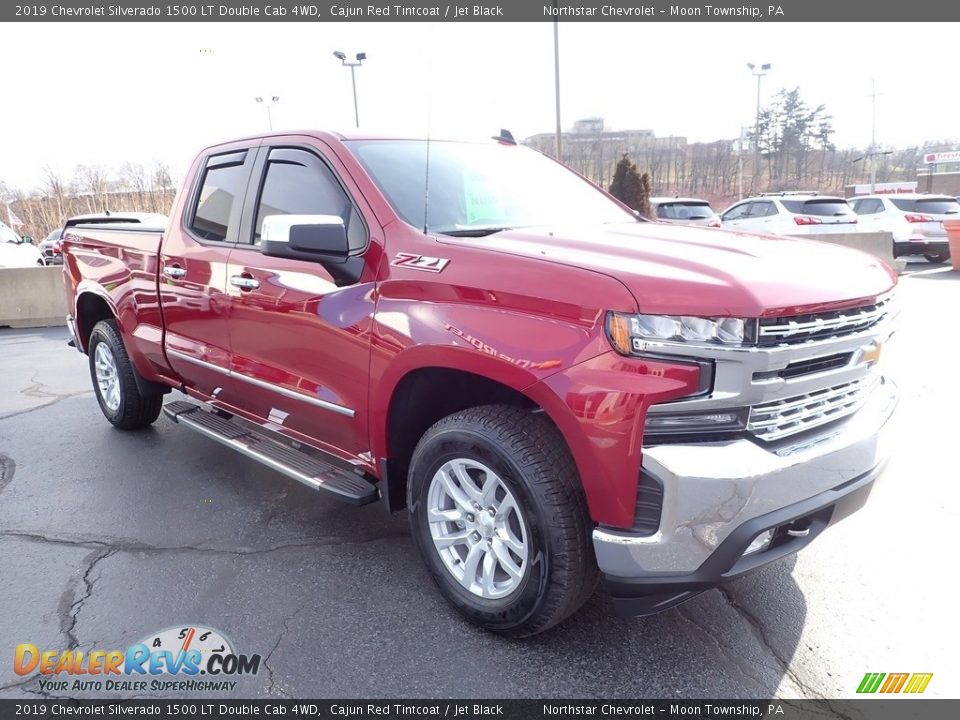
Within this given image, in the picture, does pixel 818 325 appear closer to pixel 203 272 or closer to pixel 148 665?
pixel 148 665

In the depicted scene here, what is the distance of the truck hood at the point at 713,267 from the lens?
7.00ft

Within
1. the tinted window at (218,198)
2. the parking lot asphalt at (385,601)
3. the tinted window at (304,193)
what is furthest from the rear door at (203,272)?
the parking lot asphalt at (385,601)

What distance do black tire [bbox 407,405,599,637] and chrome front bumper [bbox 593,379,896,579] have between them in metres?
0.16

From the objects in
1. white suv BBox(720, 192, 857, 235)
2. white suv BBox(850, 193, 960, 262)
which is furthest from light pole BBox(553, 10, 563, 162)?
white suv BBox(850, 193, 960, 262)

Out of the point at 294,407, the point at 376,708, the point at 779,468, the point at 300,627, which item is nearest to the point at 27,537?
the point at 294,407

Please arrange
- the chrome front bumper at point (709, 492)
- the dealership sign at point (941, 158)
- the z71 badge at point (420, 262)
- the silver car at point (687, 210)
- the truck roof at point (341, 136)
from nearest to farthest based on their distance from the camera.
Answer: the chrome front bumper at point (709, 492) < the z71 badge at point (420, 262) < the truck roof at point (341, 136) < the silver car at point (687, 210) < the dealership sign at point (941, 158)

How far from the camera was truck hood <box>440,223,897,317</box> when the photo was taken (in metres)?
2.13

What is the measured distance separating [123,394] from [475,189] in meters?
3.36

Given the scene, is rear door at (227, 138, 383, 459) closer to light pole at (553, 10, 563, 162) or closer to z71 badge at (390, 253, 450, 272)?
z71 badge at (390, 253, 450, 272)

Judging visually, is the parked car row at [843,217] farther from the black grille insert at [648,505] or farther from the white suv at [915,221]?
the black grille insert at [648,505]

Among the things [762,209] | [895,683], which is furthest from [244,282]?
[762,209]

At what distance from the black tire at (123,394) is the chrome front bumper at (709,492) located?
4139 millimetres

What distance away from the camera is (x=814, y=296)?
226 cm

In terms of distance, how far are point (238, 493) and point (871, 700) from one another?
334 centimetres
